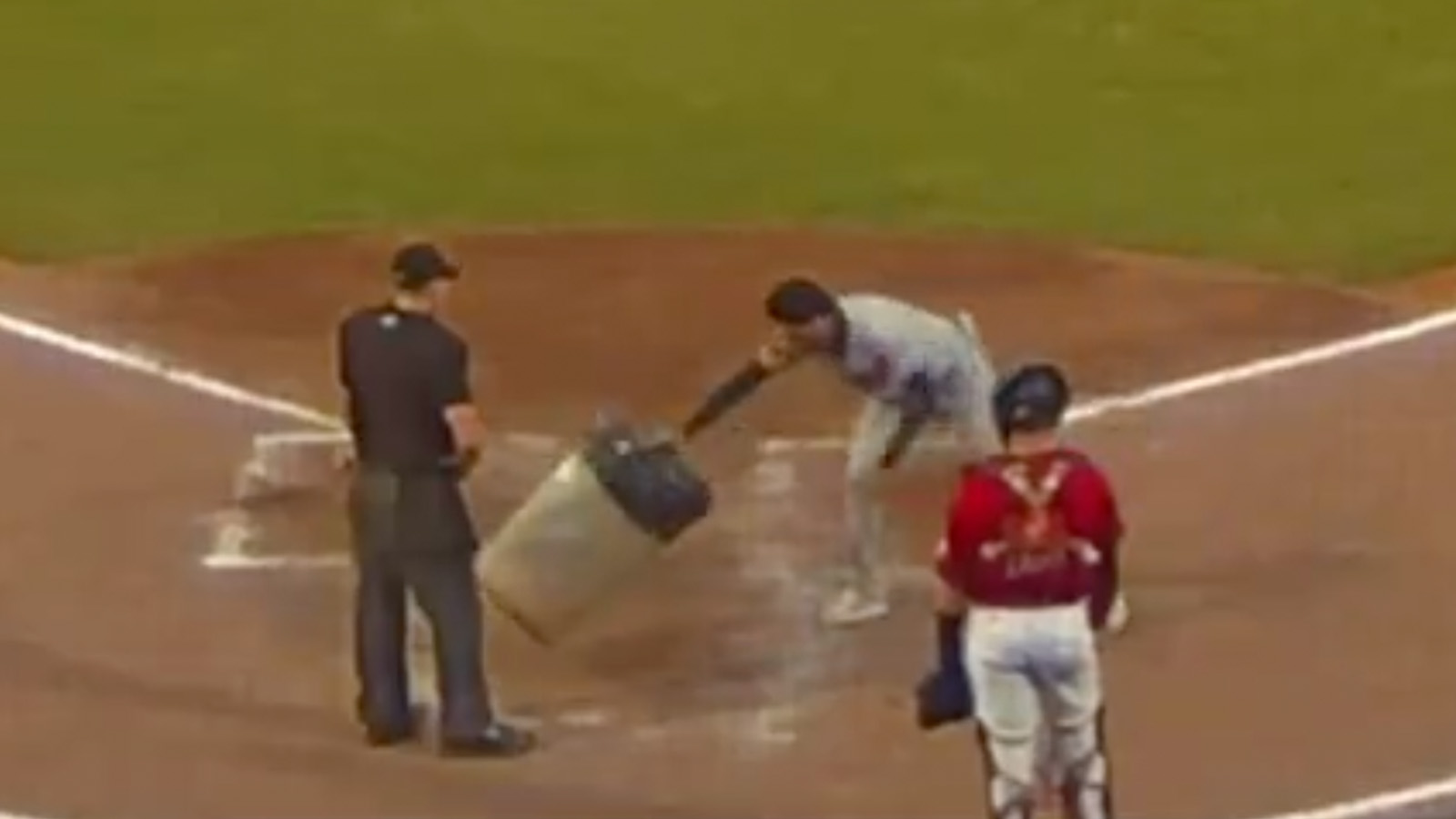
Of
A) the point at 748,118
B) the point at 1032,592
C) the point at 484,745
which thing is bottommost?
the point at 484,745

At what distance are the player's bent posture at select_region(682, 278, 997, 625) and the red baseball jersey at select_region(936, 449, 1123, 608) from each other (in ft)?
8.99

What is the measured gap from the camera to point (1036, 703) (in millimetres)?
13633

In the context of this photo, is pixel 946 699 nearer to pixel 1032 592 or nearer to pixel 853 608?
pixel 1032 592

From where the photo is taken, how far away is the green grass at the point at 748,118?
23.7 m

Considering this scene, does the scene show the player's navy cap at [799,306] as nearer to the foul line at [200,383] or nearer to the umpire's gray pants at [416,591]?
the umpire's gray pants at [416,591]

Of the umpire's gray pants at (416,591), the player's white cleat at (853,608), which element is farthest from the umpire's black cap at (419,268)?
the player's white cleat at (853,608)

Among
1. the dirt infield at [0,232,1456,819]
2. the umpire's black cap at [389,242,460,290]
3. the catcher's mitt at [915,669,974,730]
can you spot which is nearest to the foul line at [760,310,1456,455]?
the dirt infield at [0,232,1456,819]

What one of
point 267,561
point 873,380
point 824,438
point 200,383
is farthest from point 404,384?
point 200,383

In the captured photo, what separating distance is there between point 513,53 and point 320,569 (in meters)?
10.2

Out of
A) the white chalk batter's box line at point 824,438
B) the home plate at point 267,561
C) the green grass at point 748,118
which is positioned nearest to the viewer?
the home plate at point 267,561

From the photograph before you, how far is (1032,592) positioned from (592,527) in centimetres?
265

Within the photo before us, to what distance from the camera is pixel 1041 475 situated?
532 inches

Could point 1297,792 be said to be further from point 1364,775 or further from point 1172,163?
point 1172,163

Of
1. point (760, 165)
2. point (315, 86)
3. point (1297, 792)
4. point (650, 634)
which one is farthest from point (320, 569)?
point (315, 86)
